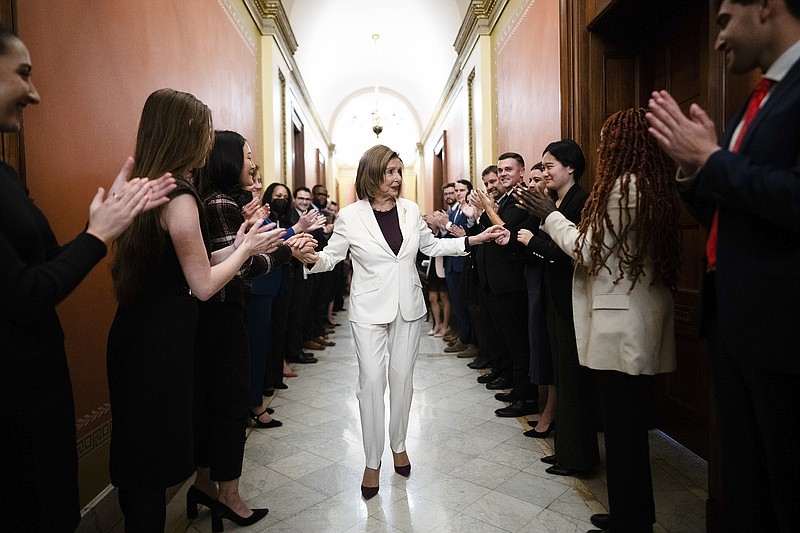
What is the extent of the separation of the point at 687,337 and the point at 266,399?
3.01 metres

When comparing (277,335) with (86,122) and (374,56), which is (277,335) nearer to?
(86,122)

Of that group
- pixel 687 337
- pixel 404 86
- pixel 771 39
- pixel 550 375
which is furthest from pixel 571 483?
pixel 404 86

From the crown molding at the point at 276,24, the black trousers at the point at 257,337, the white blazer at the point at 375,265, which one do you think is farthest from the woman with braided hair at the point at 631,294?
the crown molding at the point at 276,24

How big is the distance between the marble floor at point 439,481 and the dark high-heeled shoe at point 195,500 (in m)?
0.05

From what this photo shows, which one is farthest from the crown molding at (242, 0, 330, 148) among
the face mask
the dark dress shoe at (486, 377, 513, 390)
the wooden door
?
the dark dress shoe at (486, 377, 513, 390)

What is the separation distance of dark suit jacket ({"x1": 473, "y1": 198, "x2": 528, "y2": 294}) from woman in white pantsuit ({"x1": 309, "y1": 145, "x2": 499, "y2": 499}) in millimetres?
918

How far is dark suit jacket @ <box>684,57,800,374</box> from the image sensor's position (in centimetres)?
120

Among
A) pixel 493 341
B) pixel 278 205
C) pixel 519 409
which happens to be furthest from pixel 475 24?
pixel 519 409

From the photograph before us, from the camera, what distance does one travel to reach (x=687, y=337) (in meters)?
3.04

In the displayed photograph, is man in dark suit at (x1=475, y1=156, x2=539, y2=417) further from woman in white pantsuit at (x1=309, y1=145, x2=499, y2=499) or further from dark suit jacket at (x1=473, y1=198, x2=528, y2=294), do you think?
woman in white pantsuit at (x1=309, y1=145, x2=499, y2=499)

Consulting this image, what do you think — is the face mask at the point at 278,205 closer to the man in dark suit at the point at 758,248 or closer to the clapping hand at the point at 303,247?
the clapping hand at the point at 303,247

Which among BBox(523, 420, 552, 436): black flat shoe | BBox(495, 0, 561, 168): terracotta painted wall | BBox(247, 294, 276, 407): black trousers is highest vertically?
BBox(495, 0, 561, 168): terracotta painted wall

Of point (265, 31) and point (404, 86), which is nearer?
point (265, 31)

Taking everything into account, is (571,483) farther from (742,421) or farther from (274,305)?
(274,305)
